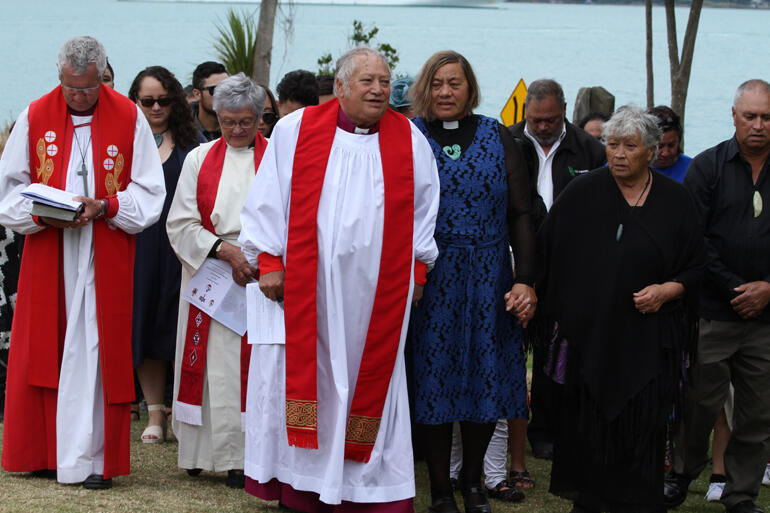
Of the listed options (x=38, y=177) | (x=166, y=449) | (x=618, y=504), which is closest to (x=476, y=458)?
(x=618, y=504)

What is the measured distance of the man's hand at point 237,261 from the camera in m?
6.43

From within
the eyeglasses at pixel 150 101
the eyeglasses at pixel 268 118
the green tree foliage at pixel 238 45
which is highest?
the green tree foliage at pixel 238 45

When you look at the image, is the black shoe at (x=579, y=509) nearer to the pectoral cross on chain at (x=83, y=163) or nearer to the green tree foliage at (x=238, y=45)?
A: the pectoral cross on chain at (x=83, y=163)

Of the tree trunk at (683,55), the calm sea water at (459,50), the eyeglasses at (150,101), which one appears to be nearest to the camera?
the eyeglasses at (150,101)

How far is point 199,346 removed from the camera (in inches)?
261

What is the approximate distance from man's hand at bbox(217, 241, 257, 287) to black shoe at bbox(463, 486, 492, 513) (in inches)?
65.7

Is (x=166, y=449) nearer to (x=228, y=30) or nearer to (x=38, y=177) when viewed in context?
(x=38, y=177)

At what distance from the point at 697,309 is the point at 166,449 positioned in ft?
11.3

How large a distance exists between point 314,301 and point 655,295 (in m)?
1.66

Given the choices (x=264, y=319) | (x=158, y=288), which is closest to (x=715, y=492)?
(x=264, y=319)

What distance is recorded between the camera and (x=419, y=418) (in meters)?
5.85

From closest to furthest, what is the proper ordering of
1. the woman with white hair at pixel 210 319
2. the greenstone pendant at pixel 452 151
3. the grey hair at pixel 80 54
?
the greenstone pendant at pixel 452 151, the grey hair at pixel 80 54, the woman with white hair at pixel 210 319

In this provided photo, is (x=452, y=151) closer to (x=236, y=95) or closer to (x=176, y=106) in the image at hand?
(x=236, y=95)

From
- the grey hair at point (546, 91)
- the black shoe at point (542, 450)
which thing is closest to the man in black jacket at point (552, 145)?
the grey hair at point (546, 91)
